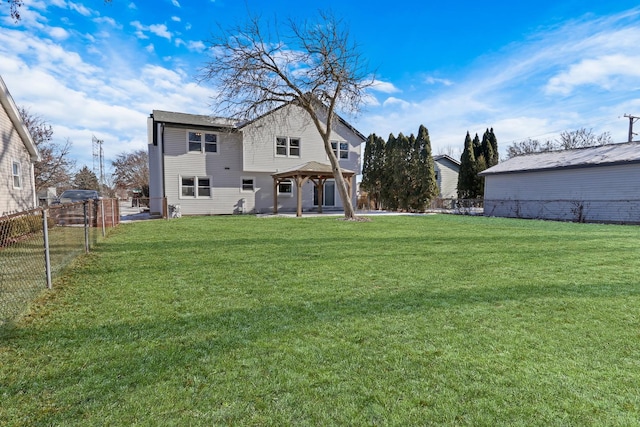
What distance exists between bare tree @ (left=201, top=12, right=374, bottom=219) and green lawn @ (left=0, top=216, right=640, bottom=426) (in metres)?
10.7

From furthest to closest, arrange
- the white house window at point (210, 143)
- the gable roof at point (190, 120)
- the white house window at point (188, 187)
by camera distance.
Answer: the white house window at point (210, 143) → the white house window at point (188, 187) → the gable roof at point (190, 120)

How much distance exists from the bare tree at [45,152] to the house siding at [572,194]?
29.2m

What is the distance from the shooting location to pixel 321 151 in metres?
21.1

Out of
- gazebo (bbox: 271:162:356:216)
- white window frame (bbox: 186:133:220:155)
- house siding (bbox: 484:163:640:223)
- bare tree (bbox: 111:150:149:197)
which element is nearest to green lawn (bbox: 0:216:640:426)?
gazebo (bbox: 271:162:356:216)

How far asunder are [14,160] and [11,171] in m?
0.56

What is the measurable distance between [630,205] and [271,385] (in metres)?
20.7

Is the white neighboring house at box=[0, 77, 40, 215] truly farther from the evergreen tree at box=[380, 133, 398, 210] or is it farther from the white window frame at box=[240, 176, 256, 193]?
the evergreen tree at box=[380, 133, 398, 210]

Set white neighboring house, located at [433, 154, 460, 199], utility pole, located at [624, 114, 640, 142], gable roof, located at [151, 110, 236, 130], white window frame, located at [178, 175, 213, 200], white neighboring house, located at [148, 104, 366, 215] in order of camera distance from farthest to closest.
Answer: white neighboring house, located at [433, 154, 460, 199], utility pole, located at [624, 114, 640, 142], white window frame, located at [178, 175, 213, 200], white neighboring house, located at [148, 104, 366, 215], gable roof, located at [151, 110, 236, 130]

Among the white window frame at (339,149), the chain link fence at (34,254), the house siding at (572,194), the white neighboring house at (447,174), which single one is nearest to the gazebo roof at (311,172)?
the white window frame at (339,149)

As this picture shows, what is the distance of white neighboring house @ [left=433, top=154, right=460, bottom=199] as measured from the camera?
31884 mm

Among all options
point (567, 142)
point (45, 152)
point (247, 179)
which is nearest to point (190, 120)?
point (247, 179)

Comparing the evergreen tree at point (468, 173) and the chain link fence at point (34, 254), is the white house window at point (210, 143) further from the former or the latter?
the evergreen tree at point (468, 173)

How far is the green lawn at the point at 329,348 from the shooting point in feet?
6.18

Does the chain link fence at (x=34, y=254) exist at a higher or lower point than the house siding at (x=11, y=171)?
lower
